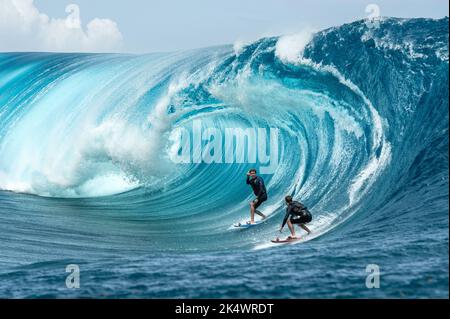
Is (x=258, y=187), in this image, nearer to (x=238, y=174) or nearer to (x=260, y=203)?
(x=260, y=203)

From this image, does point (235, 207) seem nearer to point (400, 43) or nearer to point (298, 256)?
point (400, 43)

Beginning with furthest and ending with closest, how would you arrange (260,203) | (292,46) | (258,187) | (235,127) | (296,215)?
(235,127), (292,46), (260,203), (258,187), (296,215)

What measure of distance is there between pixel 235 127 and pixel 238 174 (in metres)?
1.04

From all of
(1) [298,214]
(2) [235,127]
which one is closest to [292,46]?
(2) [235,127]

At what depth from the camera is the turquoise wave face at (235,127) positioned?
10273 mm

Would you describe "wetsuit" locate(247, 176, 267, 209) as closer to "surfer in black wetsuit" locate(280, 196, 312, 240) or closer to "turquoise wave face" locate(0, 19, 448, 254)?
"turquoise wave face" locate(0, 19, 448, 254)

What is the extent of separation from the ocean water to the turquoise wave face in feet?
0.11

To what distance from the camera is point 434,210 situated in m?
7.81

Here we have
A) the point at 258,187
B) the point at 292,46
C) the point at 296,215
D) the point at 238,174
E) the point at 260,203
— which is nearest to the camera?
the point at 296,215

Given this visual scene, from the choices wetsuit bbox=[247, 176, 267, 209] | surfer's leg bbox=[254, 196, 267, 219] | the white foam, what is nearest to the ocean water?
the white foam

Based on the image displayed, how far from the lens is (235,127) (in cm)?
1480

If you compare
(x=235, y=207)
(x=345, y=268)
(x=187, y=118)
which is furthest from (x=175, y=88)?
(x=345, y=268)

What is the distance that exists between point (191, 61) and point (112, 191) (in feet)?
11.9

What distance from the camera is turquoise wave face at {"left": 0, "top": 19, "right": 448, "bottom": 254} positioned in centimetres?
1027
